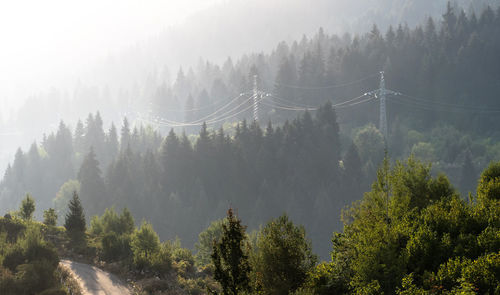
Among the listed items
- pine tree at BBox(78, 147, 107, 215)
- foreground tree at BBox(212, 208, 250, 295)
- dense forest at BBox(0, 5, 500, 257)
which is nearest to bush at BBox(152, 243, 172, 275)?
foreground tree at BBox(212, 208, 250, 295)

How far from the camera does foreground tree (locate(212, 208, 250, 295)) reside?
Result: 49.2 ft

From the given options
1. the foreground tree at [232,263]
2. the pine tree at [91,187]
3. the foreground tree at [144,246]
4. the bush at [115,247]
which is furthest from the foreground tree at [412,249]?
the pine tree at [91,187]

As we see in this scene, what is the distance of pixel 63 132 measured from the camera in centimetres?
15888

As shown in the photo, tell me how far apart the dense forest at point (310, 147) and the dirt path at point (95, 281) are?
203 feet

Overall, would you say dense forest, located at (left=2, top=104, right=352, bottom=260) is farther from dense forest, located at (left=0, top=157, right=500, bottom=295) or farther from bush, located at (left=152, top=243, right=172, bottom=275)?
dense forest, located at (left=0, top=157, right=500, bottom=295)

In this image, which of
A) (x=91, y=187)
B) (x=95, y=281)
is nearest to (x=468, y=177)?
(x=91, y=187)

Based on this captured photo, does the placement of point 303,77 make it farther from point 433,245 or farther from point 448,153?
point 433,245

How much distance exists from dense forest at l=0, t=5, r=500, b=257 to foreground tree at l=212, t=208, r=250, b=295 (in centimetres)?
7907

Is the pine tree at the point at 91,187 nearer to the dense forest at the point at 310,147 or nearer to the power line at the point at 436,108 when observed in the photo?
the dense forest at the point at 310,147

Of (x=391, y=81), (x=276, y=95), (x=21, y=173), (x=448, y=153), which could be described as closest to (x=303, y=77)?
(x=276, y=95)

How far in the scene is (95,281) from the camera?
29.0m

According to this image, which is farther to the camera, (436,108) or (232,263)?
(436,108)

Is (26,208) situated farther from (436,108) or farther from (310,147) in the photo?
(436,108)

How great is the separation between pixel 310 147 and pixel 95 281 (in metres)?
84.8
